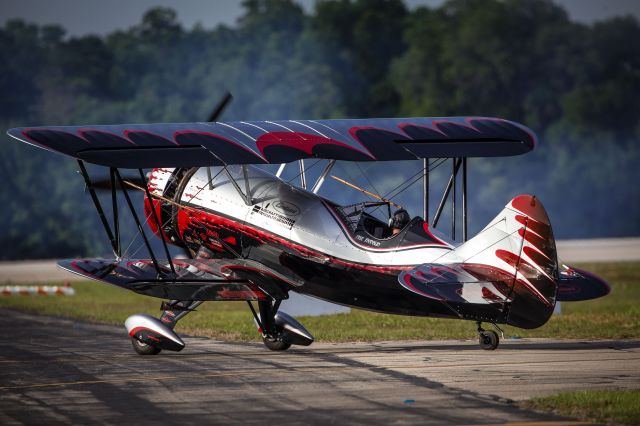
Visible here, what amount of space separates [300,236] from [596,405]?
601 cm

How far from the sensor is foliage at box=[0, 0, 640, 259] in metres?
45.7

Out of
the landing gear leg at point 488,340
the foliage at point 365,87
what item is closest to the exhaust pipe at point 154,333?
the landing gear leg at point 488,340

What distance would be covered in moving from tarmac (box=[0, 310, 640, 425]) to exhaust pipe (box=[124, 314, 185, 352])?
232 millimetres

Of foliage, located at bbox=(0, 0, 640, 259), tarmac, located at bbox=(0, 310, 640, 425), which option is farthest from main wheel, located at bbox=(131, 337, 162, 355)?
foliage, located at bbox=(0, 0, 640, 259)

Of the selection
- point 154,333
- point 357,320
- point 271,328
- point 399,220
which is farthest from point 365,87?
point 154,333

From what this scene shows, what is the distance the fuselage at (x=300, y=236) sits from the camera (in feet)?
51.1

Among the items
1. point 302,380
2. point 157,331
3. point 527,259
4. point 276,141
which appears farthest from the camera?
point 157,331

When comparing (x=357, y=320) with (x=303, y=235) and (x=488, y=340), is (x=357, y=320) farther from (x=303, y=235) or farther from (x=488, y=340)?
(x=488, y=340)

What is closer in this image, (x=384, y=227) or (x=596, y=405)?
(x=596, y=405)

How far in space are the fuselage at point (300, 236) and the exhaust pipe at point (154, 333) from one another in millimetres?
1660

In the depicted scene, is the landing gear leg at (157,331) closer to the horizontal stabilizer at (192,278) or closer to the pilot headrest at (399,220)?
the horizontal stabilizer at (192,278)

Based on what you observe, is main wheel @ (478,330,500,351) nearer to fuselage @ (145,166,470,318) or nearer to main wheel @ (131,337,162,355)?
fuselage @ (145,166,470,318)

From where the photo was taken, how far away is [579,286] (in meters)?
16.1

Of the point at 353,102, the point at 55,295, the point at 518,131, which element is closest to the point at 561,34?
the point at 353,102
